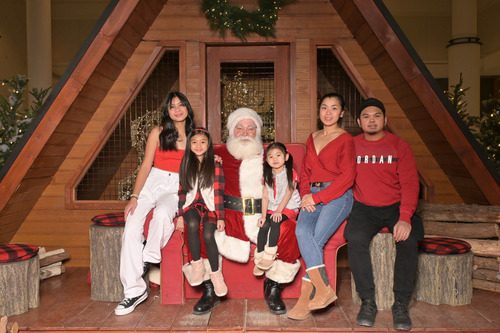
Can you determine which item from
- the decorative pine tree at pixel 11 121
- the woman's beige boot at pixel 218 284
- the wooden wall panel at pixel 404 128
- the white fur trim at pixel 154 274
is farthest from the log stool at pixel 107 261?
the wooden wall panel at pixel 404 128

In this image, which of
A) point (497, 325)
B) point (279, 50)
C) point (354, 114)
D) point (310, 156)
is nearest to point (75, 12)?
point (279, 50)

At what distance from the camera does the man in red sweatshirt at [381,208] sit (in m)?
2.91

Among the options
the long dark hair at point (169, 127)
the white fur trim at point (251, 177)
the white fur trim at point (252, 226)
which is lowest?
the white fur trim at point (252, 226)

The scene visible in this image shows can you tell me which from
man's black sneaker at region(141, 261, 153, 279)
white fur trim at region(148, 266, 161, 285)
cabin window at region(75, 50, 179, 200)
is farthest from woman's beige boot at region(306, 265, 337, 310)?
cabin window at region(75, 50, 179, 200)

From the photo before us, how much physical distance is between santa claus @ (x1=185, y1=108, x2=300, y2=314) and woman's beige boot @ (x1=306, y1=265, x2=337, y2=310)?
20 centimetres

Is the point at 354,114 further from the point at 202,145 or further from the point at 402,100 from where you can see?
the point at 202,145

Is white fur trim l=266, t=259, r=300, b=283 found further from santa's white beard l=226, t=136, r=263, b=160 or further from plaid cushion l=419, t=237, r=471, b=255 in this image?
plaid cushion l=419, t=237, r=471, b=255

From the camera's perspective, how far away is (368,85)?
4.36 metres

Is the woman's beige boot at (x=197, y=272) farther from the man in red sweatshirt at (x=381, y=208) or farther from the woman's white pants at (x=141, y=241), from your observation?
the man in red sweatshirt at (x=381, y=208)

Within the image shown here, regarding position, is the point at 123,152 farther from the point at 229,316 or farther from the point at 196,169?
the point at 229,316

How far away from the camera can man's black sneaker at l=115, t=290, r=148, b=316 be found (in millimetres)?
3005

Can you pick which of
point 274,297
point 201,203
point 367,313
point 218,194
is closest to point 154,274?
point 201,203

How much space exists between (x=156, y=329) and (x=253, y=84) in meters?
2.57

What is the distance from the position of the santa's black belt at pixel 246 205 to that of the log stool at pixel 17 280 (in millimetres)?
1375
